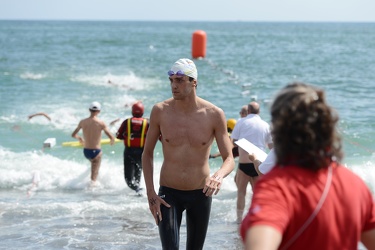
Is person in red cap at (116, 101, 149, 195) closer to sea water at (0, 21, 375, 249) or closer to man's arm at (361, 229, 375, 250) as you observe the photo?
sea water at (0, 21, 375, 249)

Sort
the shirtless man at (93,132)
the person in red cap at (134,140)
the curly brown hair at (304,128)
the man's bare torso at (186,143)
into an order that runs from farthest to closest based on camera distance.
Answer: the shirtless man at (93,132) → the person in red cap at (134,140) → the man's bare torso at (186,143) → the curly brown hair at (304,128)

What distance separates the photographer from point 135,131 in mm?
10570

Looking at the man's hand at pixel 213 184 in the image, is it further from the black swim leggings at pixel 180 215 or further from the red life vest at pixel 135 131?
the red life vest at pixel 135 131

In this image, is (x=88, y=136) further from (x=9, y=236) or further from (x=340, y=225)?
(x=340, y=225)

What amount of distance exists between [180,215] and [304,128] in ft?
10.2

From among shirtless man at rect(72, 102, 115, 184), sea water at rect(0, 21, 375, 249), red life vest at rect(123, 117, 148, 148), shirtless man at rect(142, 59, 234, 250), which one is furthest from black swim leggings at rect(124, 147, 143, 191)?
shirtless man at rect(142, 59, 234, 250)

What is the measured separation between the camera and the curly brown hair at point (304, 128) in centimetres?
237

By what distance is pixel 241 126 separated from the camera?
8727mm

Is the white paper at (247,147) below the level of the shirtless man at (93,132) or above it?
above

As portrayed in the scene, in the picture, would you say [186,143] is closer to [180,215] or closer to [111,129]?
[180,215]

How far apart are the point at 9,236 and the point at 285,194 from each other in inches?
260

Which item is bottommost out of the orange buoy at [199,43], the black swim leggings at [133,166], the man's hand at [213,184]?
the orange buoy at [199,43]

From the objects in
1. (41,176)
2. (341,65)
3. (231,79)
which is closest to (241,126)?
(41,176)

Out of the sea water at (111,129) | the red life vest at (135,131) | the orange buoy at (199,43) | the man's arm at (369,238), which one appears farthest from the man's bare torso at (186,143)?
the orange buoy at (199,43)
